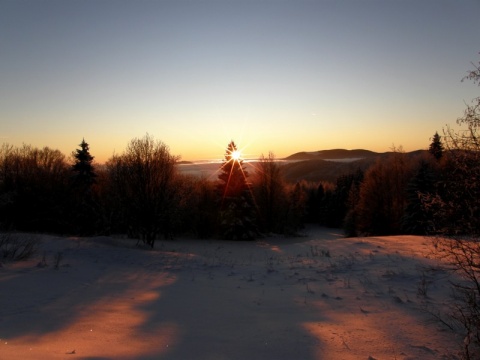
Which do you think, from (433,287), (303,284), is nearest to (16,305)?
(303,284)

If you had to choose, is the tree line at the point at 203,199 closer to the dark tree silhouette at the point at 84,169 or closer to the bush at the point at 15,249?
the dark tree silhouette at the point at 84,169

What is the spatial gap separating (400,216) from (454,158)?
35.6m

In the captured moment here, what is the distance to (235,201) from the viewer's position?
36.8 metres

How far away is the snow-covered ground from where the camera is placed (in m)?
4.89

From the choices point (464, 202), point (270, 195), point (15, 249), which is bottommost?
point (270, 195)

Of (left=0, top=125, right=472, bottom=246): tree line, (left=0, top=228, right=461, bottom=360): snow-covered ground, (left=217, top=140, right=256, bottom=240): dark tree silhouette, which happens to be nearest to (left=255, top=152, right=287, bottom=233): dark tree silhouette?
(left=0, top=125, right=472, bottom=246): tree line

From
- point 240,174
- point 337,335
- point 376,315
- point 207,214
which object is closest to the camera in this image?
point 337,335

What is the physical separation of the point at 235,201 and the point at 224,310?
29768 millimetres

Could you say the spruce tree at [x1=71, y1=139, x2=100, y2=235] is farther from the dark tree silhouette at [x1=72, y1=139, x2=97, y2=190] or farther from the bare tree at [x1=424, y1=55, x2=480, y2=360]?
the bare tree at [x1=424, y1=55, x2=480, y2=360]

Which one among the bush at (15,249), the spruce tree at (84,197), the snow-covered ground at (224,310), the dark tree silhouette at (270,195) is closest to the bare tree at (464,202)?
the snow-covered ground at (224,310)

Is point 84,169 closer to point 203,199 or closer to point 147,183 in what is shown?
point 203,199

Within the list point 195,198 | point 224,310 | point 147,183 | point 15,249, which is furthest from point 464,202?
point 195,198

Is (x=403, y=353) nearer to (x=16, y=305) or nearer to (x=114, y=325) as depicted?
(x=114, y=325)

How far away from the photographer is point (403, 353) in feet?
16.0
